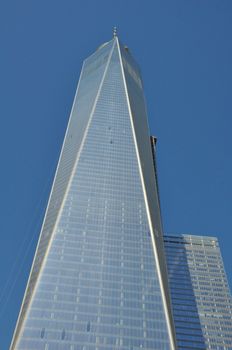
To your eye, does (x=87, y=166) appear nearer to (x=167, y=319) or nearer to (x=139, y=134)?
(x=139, y=134)

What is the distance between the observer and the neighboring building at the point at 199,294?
151625mm

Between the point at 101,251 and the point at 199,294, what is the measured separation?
239ft

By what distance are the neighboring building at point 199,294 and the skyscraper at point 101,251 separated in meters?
44.6

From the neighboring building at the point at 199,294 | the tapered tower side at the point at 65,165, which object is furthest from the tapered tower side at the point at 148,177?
the neighboring building at the point at 199,294

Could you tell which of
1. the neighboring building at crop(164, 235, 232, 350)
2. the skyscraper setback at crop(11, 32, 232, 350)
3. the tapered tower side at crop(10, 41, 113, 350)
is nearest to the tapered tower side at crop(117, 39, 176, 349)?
the skyscraper setback at crop(11, 32, 232, 350)

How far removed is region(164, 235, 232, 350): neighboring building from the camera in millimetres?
151625

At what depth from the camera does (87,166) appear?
447 ft

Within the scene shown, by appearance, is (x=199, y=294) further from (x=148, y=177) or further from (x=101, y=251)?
(x=101, y=251)

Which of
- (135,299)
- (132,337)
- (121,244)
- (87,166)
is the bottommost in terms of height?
(132,337)

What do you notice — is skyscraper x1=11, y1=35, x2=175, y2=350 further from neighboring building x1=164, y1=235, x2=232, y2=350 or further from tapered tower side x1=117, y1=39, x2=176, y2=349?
neighboring building x1=164, y1=235, x2=232, y2=350

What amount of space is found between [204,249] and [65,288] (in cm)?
10578

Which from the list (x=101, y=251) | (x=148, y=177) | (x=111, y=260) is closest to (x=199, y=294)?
(x=148, y=177)

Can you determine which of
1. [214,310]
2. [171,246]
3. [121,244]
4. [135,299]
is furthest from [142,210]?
[171,246]

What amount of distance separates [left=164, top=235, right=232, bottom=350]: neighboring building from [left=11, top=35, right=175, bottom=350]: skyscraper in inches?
1754
